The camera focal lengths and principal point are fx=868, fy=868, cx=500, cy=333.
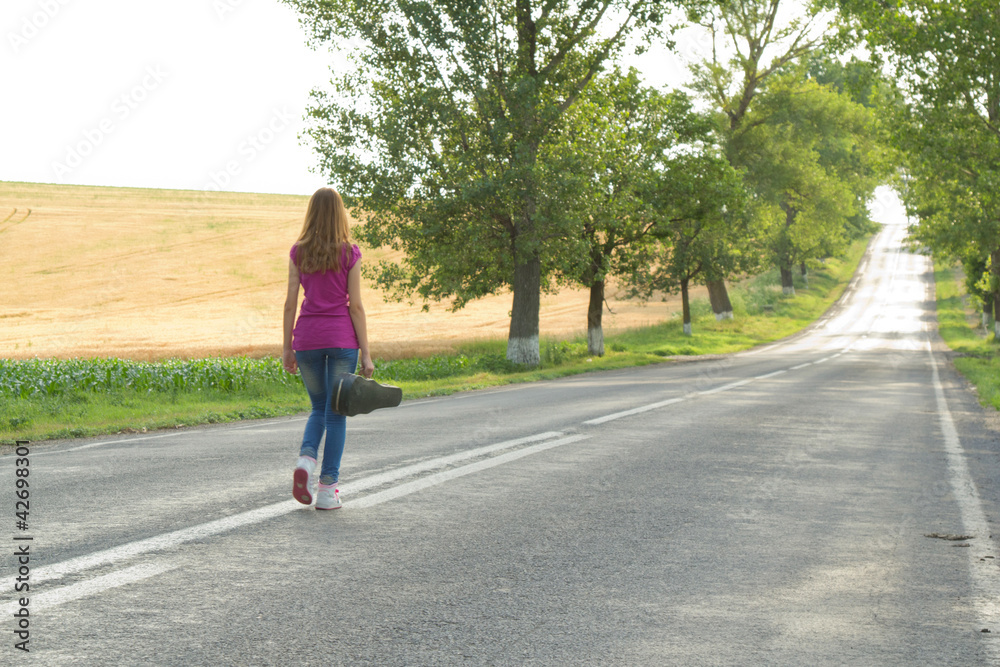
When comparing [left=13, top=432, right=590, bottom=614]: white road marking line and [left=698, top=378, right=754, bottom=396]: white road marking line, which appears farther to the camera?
[left=698, top=378, right=754, bottom=396]: white road marking line

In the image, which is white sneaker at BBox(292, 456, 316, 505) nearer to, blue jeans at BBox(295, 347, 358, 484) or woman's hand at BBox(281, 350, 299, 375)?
blue jeans at BBox(295, 347, 358, 484)

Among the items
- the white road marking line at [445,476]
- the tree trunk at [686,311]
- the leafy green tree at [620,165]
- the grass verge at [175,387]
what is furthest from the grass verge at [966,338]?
the tree trunk at [686,311]

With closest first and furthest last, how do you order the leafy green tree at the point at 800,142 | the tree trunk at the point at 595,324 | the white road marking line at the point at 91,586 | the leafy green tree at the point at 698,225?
1. the white road marking line at the point at 91,586
2. the leafy green tree at the point at 698,225
3. the tree trunk at the point at 595,324
4. the leafy green tree at the point at 800,142

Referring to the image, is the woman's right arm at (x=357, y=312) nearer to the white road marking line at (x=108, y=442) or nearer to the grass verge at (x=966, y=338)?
the white road marking line at (x=108, y=442)

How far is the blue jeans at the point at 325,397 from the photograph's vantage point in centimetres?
546

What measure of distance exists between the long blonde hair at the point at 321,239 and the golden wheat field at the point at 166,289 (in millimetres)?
24128

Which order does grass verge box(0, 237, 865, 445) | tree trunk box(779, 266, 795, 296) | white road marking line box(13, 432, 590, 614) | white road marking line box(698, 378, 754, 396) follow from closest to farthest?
1. white road marking line box(13, 432, 590, 614)
2. grass verge box(0, 237, 865, 445)
3. white road marking line box(698, 378, 754, 396)
4. tree trunk box(779, 266, 795, 296)

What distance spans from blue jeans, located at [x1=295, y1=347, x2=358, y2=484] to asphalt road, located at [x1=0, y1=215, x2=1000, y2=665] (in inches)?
13.7

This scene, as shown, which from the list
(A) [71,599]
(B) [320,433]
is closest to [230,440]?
(B) [320,433]

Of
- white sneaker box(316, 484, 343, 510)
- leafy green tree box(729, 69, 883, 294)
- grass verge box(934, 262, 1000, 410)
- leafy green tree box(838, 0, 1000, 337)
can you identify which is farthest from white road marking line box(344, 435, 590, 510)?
leafy green tree box(729, 69, 883, 294)

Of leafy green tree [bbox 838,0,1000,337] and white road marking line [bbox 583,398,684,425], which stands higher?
leafy green tree [bbox 838,0,1000,337]

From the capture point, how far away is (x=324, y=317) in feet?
17.9

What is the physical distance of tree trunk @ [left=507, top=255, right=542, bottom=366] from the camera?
2516 cm

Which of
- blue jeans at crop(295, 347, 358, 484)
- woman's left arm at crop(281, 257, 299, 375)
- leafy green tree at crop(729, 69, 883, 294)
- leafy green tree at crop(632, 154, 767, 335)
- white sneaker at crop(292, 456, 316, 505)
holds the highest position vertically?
leafy green tree at crop(729, 69, 883, 294)
